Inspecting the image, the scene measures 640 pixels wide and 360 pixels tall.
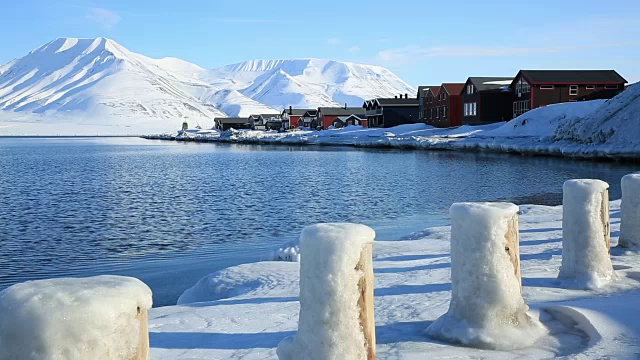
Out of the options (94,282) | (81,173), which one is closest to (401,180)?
(81,173)

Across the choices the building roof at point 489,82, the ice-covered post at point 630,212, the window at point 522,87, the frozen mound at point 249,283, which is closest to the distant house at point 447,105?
the building roof at point 489,82

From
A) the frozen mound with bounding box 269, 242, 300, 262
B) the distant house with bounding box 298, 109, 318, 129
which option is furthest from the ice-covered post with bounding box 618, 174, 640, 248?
the distant house with bounding box 298, 109, 318, 129

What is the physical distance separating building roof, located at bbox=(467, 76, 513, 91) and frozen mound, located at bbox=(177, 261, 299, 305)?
73901 mm

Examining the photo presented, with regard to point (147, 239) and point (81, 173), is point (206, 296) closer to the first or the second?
point (147, 239)

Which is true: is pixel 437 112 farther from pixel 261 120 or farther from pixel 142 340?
pixel 261 120

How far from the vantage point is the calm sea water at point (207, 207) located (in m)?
16.9

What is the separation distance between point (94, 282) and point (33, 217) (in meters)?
23.7

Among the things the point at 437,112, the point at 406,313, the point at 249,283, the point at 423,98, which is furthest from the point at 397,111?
the point at 406,313

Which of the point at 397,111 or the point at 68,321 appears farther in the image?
the point at 397,111

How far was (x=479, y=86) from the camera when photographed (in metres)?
82.0

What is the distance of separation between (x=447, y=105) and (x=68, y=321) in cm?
8768

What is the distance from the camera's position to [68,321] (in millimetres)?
3283

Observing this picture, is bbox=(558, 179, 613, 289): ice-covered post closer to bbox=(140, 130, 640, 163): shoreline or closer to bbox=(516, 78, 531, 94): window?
bbox=(140, 130, 640, 163): shoreline

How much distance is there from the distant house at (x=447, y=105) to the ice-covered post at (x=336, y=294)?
8435cm
